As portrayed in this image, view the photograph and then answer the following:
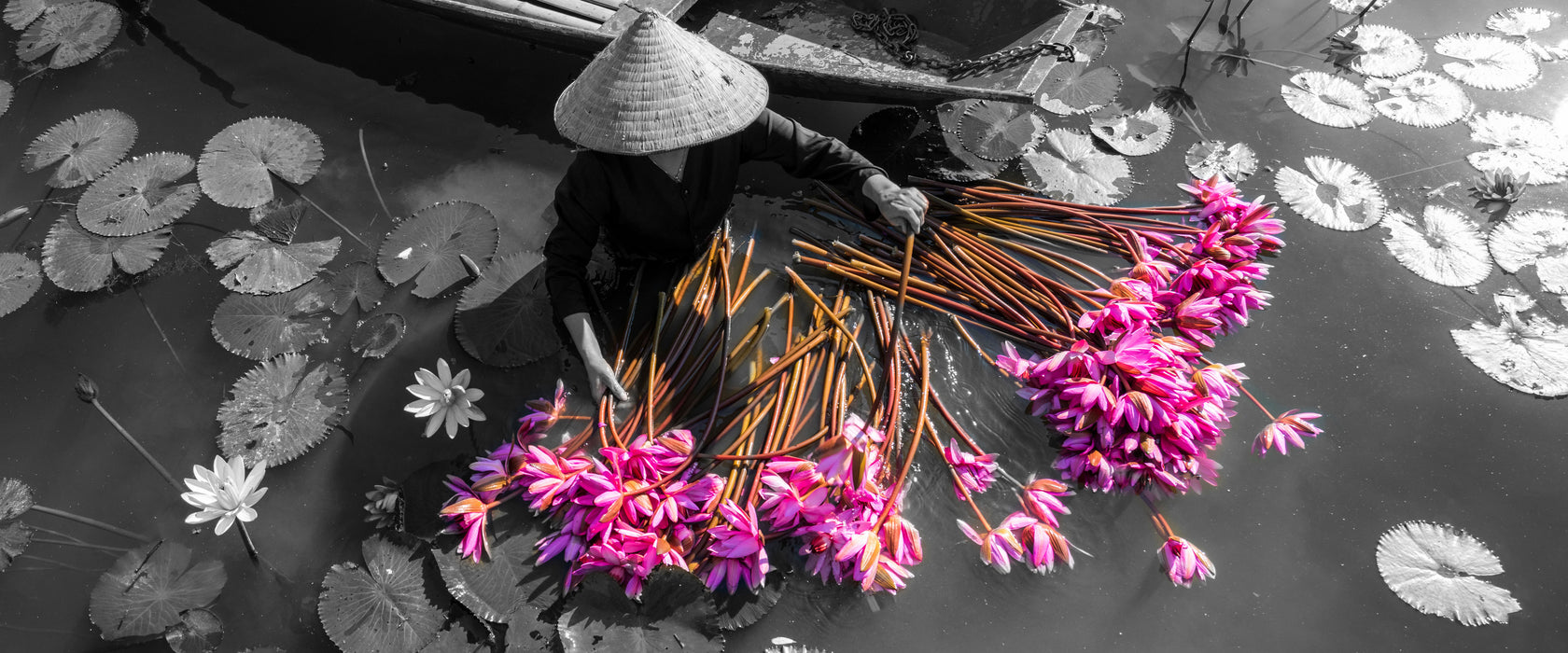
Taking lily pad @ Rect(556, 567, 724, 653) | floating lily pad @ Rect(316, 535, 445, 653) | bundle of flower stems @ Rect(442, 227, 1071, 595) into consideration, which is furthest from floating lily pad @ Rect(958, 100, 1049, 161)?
floating lily pad @ Rect(316, 535, 445, 653)

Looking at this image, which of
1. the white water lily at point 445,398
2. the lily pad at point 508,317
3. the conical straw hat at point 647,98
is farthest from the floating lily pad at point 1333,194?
the white water lily at point 445,398

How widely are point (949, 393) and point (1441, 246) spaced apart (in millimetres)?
1982

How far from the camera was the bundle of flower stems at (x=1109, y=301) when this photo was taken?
2342 millimetres

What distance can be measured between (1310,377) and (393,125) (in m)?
3.73

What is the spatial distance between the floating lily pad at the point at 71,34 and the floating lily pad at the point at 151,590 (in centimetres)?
296

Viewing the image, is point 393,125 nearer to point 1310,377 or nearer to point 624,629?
point 624,629

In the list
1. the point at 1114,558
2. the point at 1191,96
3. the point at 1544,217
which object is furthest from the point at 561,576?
the point at 1544,217

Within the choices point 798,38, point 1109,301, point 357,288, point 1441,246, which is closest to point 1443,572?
point 1109,301

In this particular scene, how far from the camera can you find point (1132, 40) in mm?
3828

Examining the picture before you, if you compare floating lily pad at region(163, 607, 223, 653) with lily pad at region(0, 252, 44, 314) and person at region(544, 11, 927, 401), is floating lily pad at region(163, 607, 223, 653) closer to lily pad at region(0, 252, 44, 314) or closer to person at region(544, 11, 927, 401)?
person at region(544, 11, 927, 401)

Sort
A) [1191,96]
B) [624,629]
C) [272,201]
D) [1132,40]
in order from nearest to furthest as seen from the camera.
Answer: [624,629], [272,201], [1191,96], [1132,40]

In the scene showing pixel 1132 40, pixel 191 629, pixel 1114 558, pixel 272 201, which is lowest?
pixel 191 629

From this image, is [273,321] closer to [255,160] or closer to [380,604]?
[255,160]

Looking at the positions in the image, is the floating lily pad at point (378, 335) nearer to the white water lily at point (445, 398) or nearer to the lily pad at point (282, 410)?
the lily pad at point (282, 410)
